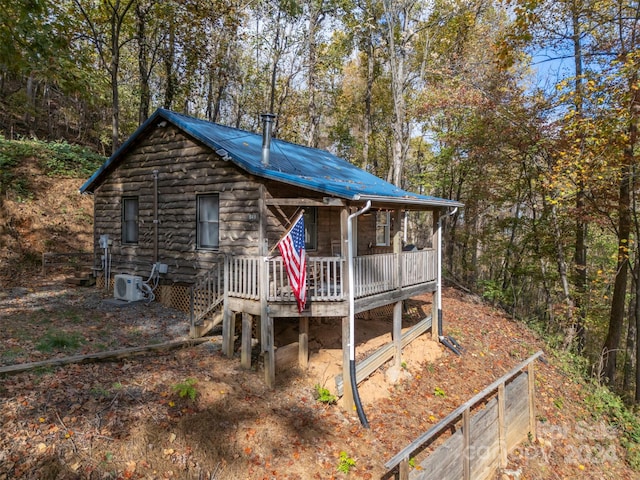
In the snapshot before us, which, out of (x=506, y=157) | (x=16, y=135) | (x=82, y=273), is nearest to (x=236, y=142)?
(x=82, y=273)

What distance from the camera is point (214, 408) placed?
6.36 meters

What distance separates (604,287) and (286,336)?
15063mm

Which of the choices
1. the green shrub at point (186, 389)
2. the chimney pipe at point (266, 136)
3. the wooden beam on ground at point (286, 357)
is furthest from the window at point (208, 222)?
the green shrub at point (186, 389)

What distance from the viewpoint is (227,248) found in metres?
9.95

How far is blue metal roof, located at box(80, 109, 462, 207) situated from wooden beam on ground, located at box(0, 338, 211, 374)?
405cm

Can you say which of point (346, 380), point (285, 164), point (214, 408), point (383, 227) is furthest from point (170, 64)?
point (214, 408)

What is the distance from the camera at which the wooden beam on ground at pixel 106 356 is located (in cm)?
615

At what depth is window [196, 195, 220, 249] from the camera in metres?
10.4

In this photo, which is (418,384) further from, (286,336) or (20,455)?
(20,455)

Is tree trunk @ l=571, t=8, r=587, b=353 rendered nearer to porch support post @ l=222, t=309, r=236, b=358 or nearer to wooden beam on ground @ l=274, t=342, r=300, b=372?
wooden beam on ground @ l=274, t=342, r=300, b=372

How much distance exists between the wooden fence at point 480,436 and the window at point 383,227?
7.22 metres

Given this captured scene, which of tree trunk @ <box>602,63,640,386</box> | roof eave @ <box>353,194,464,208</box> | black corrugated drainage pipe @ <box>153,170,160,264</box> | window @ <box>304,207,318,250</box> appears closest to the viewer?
roof eave @ <box>353,194,464,208</box>

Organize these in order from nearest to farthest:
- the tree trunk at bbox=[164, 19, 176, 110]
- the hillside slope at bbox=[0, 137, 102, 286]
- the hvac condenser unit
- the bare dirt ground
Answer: the bare dirt ground → the hvac condenser unit → the hillside slope at bbox=[0, 137, 102, 286] → the tree trunk at bbox=[164, 19, 176, 110]

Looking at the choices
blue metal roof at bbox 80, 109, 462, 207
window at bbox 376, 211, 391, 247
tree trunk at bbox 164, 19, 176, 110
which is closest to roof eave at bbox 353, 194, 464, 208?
blue metal roof at bbox 80, 109, 462, 207
